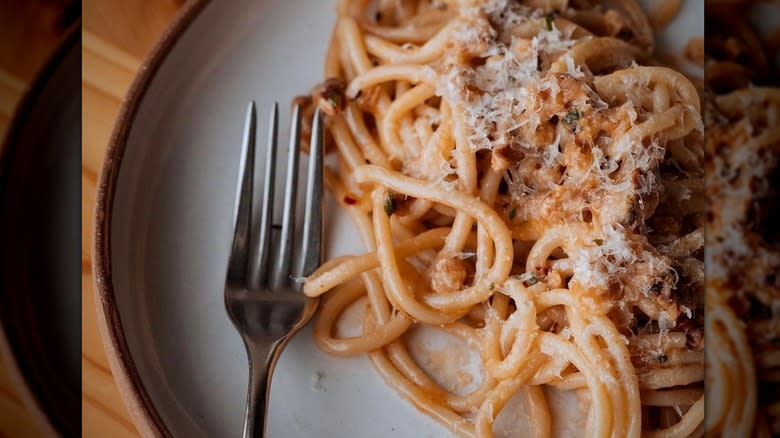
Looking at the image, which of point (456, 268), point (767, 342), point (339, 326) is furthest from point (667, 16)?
point (767, 342)

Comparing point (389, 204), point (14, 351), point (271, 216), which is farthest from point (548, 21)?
point (14, 351)

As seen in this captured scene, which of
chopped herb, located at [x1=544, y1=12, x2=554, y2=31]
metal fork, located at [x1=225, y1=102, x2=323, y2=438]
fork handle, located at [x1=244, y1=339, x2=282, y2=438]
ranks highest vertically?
chopped herb, located at [x1=544, y1=12, x2=554, y2=31]

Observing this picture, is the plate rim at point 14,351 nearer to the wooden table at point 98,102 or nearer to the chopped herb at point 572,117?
the wooden table at point 98,102

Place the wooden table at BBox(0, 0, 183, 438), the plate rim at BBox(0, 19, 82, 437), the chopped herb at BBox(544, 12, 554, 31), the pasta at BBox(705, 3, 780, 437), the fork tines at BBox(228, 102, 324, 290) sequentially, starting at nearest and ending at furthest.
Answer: the pasta at BBox(705, 3, 780, 437)
the plate rim at BBox(0, 19, 82, 437)
the wooden table at BBox(0, 0, 183, 438)
the fork tines at BBox(228, 102, 324, 290)
the chopped herb at BBox(544, 12, 554, 31)

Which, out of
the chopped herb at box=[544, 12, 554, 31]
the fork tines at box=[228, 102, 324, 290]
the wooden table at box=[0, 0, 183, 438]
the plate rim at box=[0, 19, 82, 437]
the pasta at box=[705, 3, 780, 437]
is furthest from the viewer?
the chopped herb at box=[544, 12, 554, 31]

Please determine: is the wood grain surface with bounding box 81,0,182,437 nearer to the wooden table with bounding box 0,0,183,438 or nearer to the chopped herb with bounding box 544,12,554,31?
the wooden table with bounding box 0,0,183,438

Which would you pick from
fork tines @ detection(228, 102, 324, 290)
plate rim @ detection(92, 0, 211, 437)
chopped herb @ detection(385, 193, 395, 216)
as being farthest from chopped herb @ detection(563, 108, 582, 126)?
plate rim @ detection(92, 0, 211, 437)

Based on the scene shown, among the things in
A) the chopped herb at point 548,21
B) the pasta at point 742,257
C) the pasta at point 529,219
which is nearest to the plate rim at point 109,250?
the pasta at point 529,219
